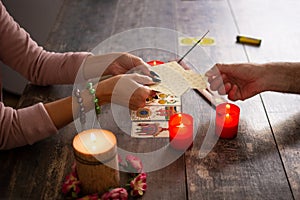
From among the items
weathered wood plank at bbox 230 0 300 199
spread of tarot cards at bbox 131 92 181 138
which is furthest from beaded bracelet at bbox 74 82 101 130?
Result: weathered wood plank at bbox 230 0 300 199

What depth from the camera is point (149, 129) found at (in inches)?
46.6

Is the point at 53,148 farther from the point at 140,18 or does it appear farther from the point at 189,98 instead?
the point at 140,18

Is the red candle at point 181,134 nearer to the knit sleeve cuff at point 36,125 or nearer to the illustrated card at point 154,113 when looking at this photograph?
the illustrated card at point 154,113

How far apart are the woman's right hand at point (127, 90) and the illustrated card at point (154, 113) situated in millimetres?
28

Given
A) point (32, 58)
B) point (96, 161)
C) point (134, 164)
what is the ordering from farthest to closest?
point (32, 58), point (134, 164), point (96, 161)

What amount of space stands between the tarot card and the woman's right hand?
0.18 feet

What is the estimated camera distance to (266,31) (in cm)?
168

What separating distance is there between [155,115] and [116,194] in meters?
0.33

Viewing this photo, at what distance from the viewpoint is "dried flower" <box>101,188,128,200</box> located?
3.11 feet

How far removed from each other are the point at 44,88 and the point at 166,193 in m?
0.59

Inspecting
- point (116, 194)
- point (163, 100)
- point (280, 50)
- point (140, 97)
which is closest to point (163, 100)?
point (163, 100)

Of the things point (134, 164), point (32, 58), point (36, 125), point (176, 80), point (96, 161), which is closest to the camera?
point (96, 161)

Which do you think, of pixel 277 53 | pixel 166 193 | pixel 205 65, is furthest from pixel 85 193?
pixel 277 53

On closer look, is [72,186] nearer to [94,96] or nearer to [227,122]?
[94,96]
